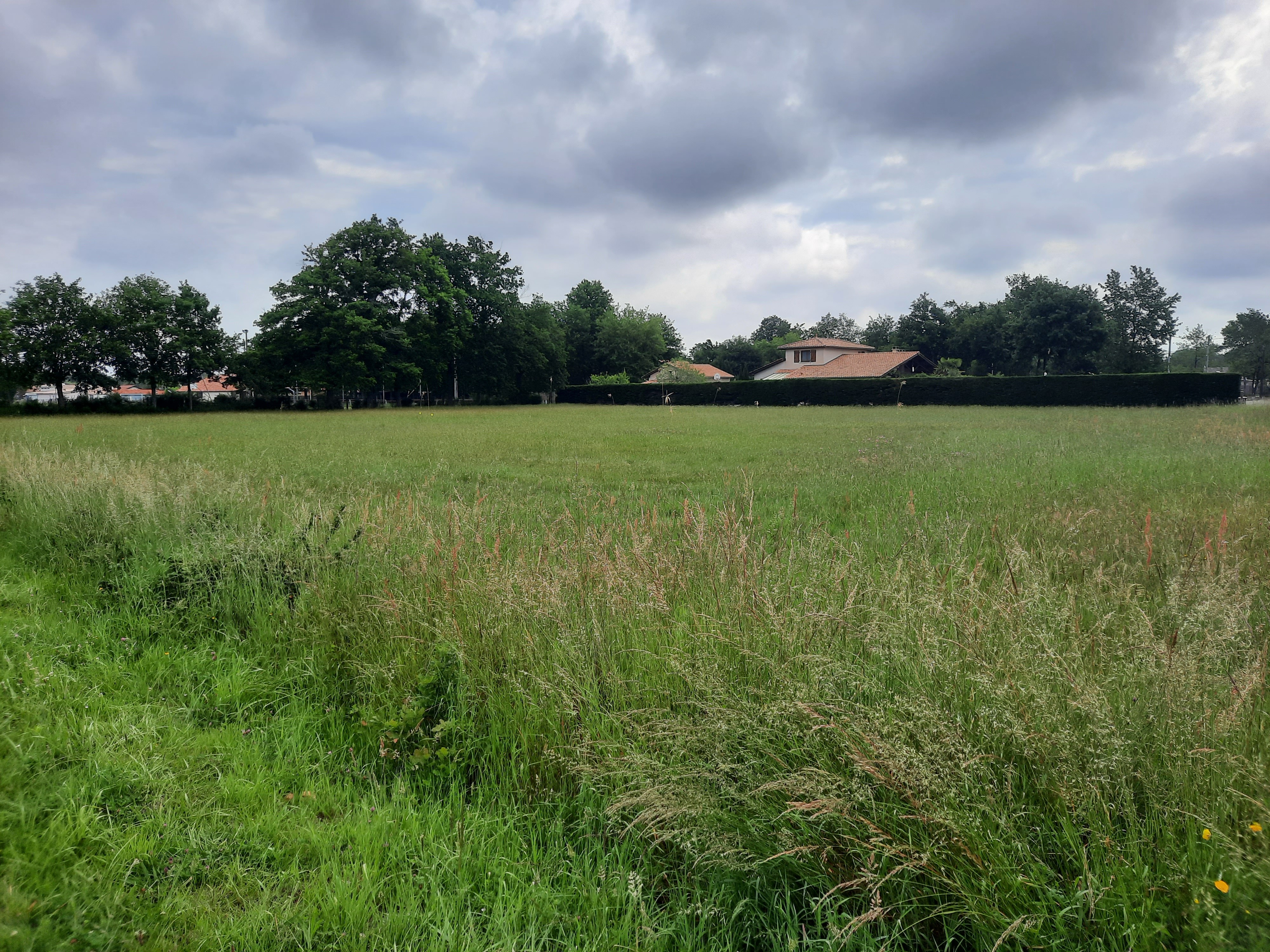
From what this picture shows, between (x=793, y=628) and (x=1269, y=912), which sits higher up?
(x=793, y=628)

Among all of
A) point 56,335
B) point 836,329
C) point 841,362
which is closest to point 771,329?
point 836,329

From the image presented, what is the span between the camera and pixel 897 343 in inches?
3423

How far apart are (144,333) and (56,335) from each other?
17.4 ft

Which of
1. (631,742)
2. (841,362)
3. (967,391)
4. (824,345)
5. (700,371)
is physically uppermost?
(824,345)

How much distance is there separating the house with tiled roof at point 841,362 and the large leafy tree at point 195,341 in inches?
1724

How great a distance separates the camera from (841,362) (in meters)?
71.1

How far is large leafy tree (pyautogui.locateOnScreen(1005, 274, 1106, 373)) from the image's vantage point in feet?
210

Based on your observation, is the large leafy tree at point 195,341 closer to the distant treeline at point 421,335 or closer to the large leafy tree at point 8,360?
the distant treeline at point 421,335

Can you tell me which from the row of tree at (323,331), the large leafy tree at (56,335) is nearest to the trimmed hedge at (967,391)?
the row of tree at (323,331)

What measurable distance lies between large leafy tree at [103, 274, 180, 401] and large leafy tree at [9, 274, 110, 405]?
1024 mm

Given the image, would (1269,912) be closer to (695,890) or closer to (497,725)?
(695,890)

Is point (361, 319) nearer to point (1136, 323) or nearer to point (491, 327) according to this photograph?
point (491, 327)

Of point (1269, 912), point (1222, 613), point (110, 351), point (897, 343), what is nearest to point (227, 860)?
point (1269, 912)

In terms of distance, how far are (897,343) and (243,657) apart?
304 ft
